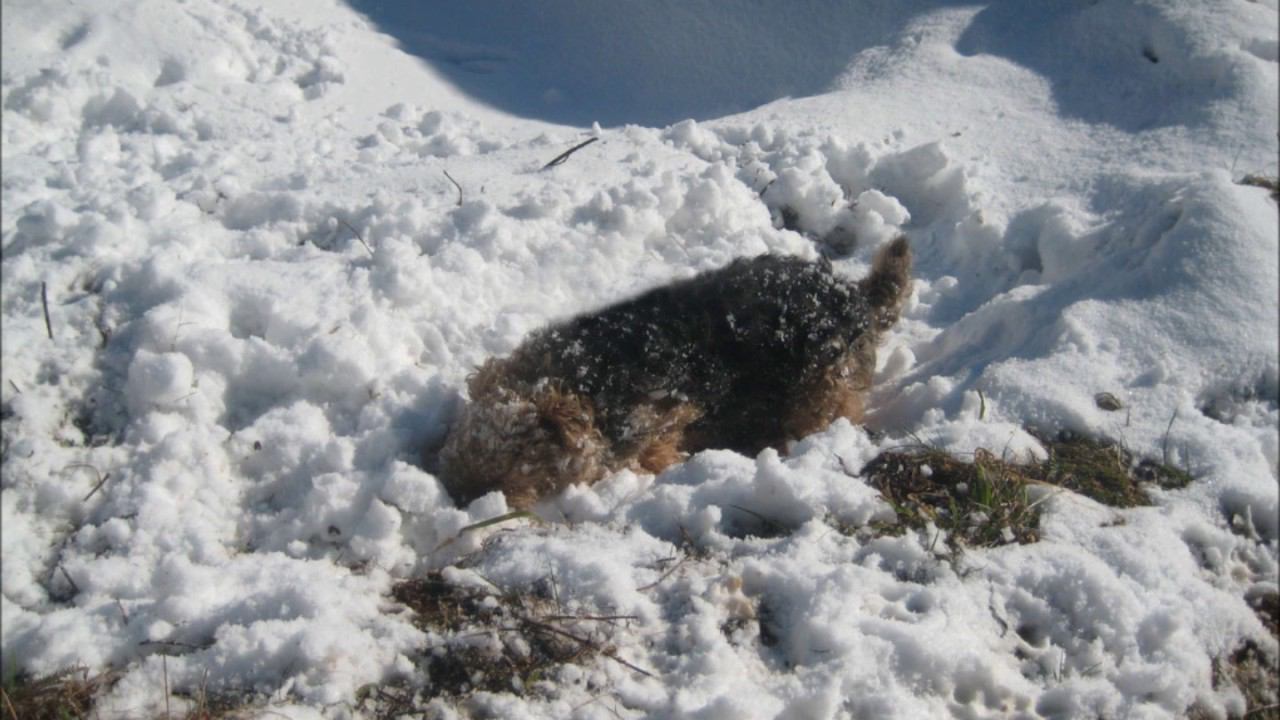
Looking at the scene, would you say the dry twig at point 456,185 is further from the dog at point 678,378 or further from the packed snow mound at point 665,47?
the packed snow mound at point 665,47

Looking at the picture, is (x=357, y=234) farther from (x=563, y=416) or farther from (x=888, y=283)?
(x=888, y=283)

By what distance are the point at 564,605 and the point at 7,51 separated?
6.45 ft

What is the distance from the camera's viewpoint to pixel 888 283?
3.52m

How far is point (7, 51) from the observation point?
1947 millimetres

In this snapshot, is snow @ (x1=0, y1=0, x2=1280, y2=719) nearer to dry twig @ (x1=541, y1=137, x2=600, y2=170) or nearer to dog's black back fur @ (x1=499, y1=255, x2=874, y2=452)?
dry twig @ (x1=541, y1=137, x2=600, y2=170)

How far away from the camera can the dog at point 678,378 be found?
2.76 meters

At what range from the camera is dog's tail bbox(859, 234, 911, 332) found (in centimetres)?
347

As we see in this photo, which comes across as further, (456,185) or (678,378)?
(456,185)

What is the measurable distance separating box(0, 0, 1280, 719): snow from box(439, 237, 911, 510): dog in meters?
0.16

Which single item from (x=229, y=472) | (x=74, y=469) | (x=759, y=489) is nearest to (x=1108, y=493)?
(x=759, y=489)

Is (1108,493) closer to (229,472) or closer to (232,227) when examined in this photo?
(229,472)

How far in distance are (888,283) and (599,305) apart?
4.06 ft

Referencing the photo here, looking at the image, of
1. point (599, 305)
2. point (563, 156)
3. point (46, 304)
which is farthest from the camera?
point (563, 156)

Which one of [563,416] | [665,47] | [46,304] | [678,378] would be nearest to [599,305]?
[678,378]
